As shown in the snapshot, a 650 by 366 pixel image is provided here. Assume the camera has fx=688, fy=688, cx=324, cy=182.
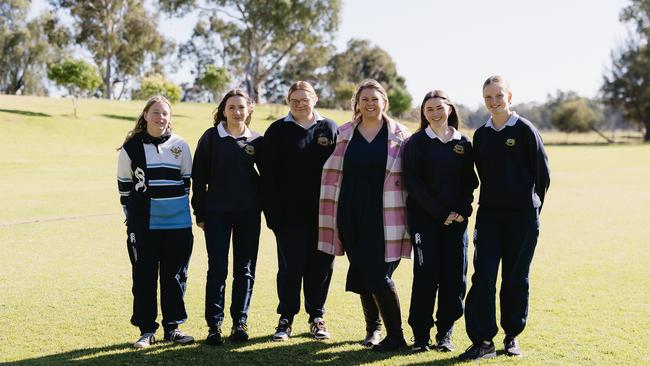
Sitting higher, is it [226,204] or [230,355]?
[226,204]

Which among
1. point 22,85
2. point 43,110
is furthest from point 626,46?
point 22,85

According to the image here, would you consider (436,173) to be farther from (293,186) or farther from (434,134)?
(293,186)

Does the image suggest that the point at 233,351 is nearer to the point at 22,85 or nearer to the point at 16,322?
the point at 16,322

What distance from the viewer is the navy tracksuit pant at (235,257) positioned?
5703 millimetres

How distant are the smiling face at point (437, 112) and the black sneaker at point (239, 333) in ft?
7.51

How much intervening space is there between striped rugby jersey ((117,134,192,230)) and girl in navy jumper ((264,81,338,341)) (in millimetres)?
731

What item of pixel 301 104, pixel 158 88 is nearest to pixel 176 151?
pixel 301 104

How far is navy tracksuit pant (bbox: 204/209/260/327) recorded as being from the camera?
570 cm

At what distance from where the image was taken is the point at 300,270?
19.3ft

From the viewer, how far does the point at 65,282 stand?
809cm

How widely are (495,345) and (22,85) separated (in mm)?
74091

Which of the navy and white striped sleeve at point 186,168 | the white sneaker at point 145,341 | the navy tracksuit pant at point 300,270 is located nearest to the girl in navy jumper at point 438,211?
the navy tracksuit pant at point 300,270

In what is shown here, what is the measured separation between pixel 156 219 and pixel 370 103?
77.5 inches

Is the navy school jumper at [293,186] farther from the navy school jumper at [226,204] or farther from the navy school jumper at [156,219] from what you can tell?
the navy school jumper at [156,219]
